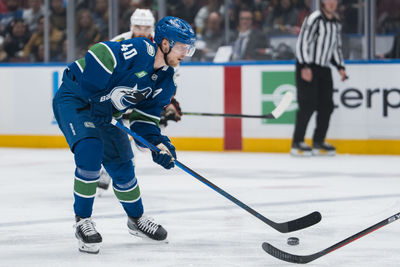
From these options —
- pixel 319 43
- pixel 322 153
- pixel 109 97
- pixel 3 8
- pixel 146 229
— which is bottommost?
pixel 322 153

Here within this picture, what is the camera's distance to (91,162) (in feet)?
10.3

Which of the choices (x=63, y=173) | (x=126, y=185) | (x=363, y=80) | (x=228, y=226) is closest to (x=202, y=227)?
(x=228, y=226)

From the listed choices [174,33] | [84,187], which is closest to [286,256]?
[84,187]

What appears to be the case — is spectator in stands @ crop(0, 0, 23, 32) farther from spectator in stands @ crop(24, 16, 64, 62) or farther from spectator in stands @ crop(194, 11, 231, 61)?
spectator in stands @ crop(194, 11, 231, 61)

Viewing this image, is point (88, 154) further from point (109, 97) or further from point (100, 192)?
point (100, 192)

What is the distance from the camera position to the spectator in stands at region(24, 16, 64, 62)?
8258 millimetres

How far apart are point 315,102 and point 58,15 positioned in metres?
2.73

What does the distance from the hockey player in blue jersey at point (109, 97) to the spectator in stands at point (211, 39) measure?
177 inches

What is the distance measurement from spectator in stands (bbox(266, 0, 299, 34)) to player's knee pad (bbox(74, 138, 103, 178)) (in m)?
4.60

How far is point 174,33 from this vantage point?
312cm

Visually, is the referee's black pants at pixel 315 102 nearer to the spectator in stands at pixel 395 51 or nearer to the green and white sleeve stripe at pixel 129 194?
the spectator in stands at pixel 395 51

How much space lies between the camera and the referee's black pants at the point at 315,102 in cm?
708

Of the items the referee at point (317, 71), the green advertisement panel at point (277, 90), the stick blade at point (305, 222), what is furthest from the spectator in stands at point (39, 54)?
the stick blade at point (305, 222)

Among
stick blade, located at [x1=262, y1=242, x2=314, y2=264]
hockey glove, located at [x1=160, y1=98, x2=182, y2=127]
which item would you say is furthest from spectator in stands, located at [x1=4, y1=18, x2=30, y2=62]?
stick blade, located at [x1=262, y1=242, x2=314, y2=264]
